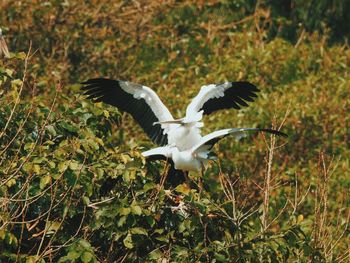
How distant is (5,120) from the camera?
242 inches

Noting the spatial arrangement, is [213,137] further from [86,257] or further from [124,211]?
[86,257]

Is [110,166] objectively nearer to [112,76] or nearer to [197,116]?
[197,116]

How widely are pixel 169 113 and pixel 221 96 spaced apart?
41 cm

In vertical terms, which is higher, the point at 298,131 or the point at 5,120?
the point at 5,120

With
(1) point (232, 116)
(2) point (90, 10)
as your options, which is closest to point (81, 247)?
(1) point (232, 116)

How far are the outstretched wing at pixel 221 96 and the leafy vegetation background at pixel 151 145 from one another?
34 centimetres

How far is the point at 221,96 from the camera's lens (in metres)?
7.52

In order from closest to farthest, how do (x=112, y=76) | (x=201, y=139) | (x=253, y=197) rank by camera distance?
(x=201, y=139), (x=253, y=197), (x=112, y=76)

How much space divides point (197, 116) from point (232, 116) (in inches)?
136

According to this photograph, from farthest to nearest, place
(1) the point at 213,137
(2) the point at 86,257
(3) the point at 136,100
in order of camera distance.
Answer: (3) the point at 136,100 < (1) the point at 213,137 < (2) the point at 86,257

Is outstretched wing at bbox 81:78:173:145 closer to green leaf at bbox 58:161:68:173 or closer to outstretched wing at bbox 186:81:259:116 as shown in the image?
outstretched wing at bbox 186:81:259:116

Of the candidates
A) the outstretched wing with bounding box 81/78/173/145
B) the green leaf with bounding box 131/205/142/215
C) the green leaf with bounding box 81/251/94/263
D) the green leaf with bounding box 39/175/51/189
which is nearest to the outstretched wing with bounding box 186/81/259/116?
the outstretched wing with bounding box 81/78/173/145

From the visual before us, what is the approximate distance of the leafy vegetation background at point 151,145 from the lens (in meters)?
5.74

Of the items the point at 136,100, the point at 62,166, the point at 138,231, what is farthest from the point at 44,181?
the point at 136,100
